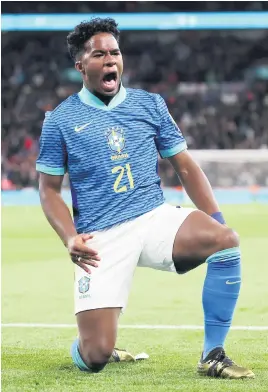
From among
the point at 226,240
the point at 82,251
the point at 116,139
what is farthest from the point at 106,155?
the point at 226,240

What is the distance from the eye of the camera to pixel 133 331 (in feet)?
22.1

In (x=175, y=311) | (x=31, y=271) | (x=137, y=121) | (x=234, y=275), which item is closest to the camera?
(x=234, y=275)

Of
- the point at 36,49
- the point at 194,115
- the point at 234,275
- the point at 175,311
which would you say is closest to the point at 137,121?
the point at 234,275

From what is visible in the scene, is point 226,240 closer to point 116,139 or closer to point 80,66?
point 116,139

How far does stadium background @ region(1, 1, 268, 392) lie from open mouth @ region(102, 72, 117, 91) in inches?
59.4

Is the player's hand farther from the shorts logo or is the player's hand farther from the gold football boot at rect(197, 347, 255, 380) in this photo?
the gold football boot at rect(197, 347, 255, 380)

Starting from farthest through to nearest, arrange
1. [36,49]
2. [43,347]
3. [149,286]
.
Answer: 1. [36,49]
2. [149,286]
3. [43,347]

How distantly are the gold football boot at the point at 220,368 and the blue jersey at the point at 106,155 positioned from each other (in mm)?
843

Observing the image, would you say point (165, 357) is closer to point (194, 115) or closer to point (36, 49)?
Result: point (194, 115)

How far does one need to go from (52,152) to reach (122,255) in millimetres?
662

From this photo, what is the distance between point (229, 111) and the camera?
27.2 m

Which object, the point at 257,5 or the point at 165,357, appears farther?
the point at 257,5

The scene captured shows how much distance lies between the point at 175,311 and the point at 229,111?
20.0 metres

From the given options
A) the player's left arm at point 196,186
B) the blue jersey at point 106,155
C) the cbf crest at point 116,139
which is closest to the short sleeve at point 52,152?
the blue jersey at point 106,155
